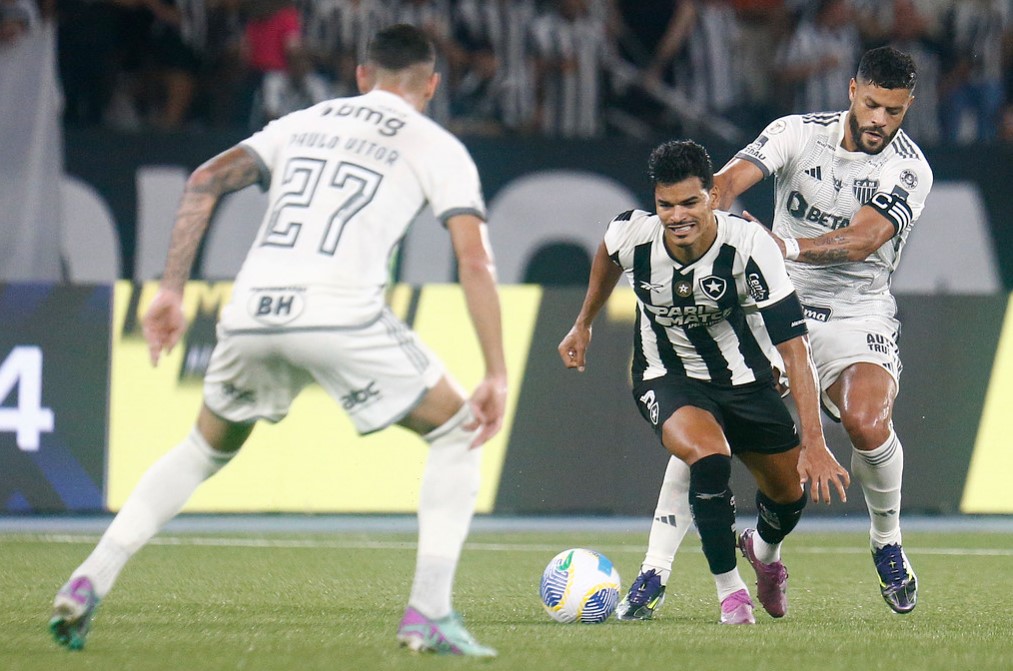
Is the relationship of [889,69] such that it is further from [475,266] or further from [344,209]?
[344,209]

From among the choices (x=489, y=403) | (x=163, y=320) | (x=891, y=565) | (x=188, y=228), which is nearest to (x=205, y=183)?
(x=188, y=228)

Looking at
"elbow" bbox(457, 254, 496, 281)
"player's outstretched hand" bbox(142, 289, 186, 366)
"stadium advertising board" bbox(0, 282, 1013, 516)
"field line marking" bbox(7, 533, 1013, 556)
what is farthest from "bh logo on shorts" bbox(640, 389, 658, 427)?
"stadium advertising board" bbox(0, 282, 1013, 516)

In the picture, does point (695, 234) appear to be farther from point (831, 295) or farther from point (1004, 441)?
point (1004, 441)

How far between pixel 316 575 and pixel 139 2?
5.95 m

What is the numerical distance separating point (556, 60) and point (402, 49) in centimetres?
758

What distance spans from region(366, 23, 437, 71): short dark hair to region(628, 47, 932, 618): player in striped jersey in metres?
1.72

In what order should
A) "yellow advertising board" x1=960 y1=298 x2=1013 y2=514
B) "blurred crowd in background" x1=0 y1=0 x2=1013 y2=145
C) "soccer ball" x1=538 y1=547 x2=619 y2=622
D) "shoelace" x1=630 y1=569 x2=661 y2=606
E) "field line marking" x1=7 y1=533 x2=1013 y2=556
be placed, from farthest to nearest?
1. "blurred crowd in background" x1=0 y1=0 x2=1013 y2=145
2. "yellow advertising board" x1=960 y1=298 x2=1013 y2=514
3. "field line marking" x1=7 y1=533 x2=1013 y2=556
4. "shoelace" x1=630 y1=569 x2=661 y2=606
5. "soccer ball" x1=538 y1=547 x2=619 y2=622

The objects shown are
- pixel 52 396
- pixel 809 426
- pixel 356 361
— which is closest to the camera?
pixel 356 361

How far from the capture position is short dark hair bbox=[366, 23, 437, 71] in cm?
481

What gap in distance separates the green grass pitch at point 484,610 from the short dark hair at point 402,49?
1.72 m

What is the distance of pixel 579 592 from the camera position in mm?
5723

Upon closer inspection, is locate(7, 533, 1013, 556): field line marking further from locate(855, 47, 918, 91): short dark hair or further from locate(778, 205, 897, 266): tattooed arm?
locate(855, 47, 918, 91): short dark hair

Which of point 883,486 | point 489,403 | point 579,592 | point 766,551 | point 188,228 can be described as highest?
point 188,228

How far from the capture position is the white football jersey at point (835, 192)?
641cm
